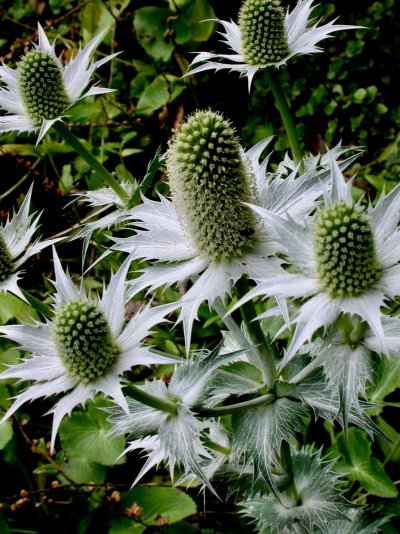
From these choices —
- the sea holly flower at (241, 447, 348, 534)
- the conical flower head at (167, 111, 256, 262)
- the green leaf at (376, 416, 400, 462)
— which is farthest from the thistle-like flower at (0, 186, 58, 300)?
the green leaf at (376, 416, 400, 462)

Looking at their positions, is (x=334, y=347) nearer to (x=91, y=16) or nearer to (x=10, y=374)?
(x=10, y=374)

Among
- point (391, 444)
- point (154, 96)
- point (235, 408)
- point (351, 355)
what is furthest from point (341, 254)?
point (154, 96)

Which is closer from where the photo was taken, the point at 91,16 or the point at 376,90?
the point at 376,90

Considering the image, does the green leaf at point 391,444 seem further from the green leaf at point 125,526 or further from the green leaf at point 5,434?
the green leaf at point 5,434

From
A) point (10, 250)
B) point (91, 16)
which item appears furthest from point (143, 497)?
point (91, 16)

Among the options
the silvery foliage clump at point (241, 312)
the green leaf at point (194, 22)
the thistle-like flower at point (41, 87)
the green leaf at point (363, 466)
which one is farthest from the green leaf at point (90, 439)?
the green leaf at point (194, 22)

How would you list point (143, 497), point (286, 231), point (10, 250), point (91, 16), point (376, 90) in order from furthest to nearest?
point (91, 16) → point (376, 90) → point (143, 497) → point (10, 250) → point (286, 231)
